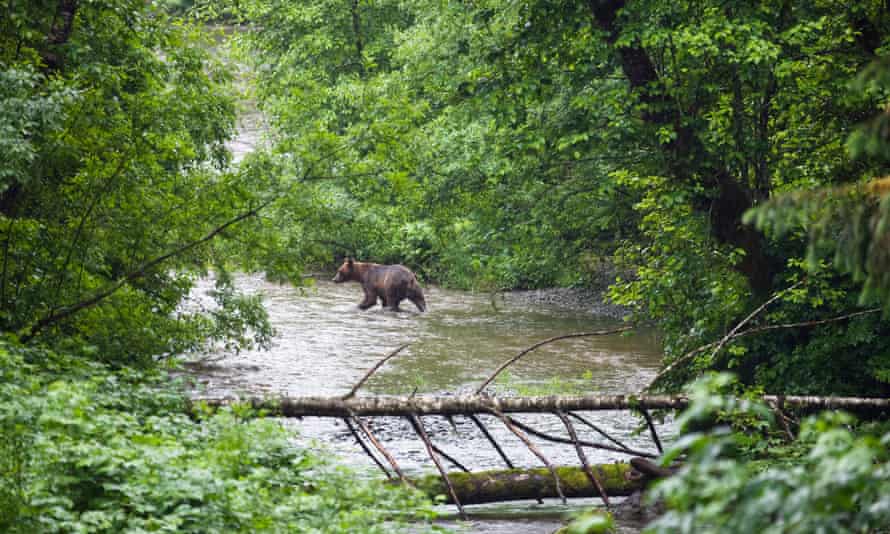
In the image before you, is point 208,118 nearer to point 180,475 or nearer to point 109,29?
point 109,29

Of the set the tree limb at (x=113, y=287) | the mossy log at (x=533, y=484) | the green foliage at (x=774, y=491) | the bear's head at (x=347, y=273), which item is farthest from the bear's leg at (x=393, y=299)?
the green foliage at (x=774, y=491)

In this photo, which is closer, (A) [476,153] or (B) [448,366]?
(A) [476,153]

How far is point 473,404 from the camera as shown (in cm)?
864

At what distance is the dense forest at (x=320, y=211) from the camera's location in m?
5.99

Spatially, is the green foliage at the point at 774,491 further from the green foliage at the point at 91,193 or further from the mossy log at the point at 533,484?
the green foliage at the point at 91,193

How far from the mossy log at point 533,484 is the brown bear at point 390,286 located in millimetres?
12907

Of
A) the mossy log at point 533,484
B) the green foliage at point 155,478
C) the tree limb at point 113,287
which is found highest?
the tree limb at point 113,287

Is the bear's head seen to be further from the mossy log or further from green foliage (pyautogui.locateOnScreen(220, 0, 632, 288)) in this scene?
the mossy log

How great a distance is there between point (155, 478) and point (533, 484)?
4.17 m

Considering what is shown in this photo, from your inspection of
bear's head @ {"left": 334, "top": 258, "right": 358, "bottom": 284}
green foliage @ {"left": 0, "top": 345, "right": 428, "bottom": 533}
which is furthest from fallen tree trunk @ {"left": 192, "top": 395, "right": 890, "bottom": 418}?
bear's head @ {"left": 334, "top": 258, "right": 358, "bottom": 284}

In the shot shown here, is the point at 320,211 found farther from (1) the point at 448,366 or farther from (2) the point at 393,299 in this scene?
(2) the point at 393,299

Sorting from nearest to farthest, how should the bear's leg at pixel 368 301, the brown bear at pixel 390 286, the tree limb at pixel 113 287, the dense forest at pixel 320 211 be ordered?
the dense forest at pixel 320 211, the tree limb at pixel 113 287, the brown bear at pixel 390 286, the bear's leg at pixel 368 301

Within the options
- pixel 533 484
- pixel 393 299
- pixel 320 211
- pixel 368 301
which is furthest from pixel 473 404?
pixel 368 301

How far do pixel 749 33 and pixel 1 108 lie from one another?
6.84 meters
